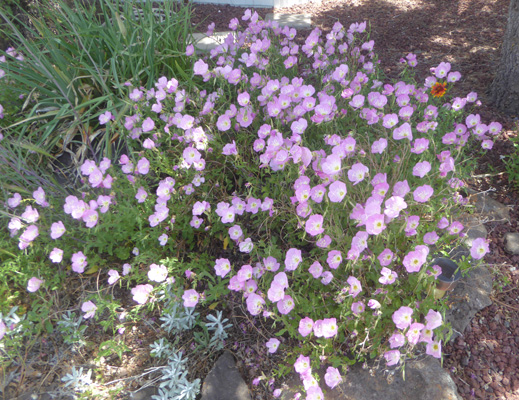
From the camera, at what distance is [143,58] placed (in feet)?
9.66

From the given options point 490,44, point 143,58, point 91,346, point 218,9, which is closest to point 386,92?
point 143,58

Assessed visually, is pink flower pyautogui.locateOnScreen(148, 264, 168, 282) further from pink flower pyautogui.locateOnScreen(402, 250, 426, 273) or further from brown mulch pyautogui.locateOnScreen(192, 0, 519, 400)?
brown mulch pyautogui.locateOnScreen(192, 0, 519, 400)

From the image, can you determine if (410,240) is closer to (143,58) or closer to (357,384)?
(357,384)

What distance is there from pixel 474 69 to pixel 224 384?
378cm

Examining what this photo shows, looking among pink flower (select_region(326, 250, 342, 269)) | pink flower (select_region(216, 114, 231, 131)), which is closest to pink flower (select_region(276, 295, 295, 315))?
pink flower (select_region(326, 250, 342, 269))

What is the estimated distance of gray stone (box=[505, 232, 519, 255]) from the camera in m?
2.25

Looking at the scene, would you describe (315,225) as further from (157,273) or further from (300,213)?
(157,273)

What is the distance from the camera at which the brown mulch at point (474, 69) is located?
1.79 metres

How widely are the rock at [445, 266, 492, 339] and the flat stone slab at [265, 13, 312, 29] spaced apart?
4535mm

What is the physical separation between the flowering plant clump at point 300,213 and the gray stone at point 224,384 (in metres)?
0.23

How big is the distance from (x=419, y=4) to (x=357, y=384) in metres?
5.76

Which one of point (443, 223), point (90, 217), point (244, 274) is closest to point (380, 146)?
point (443, 223)

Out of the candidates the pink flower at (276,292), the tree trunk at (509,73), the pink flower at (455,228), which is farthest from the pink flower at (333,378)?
the tree trunk at (509,73)

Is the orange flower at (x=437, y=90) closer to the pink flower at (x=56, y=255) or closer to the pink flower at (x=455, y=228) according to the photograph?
the pink flower at (x=455, y=228)
